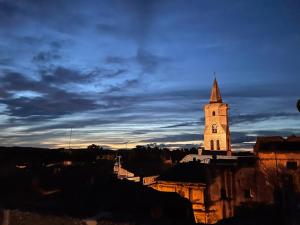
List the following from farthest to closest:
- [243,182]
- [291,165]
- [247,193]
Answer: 1. [291,165]
2. [243,182]
3. [247,193]

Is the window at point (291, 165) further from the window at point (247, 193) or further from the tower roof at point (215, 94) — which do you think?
the tower roof at point (215, 94)

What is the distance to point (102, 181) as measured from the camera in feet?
36.0

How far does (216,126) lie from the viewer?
75.1 meters

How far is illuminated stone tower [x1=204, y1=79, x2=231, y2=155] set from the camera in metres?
72.8

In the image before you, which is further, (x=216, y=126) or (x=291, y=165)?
(x=216, y=126)

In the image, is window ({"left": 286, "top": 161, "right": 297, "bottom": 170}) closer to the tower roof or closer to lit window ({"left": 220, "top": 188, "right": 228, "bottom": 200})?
lit window ({"left": 220, "top": 188, "right": 228, "bottom": 200})

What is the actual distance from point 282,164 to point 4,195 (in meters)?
25.3

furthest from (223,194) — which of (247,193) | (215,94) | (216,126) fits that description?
(215,94)

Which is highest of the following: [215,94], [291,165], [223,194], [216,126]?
[215,94]

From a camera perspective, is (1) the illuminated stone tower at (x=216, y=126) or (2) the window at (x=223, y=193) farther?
(1) the illuminated stone tower at (x=216, y=126)

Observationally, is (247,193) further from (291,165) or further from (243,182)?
(291,165)

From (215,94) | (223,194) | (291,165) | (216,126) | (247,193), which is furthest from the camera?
(215,94)

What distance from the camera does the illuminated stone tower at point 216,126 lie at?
72.8 m

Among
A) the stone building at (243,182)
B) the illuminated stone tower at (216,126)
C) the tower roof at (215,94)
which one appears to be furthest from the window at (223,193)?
the tower roof at (215,94)
